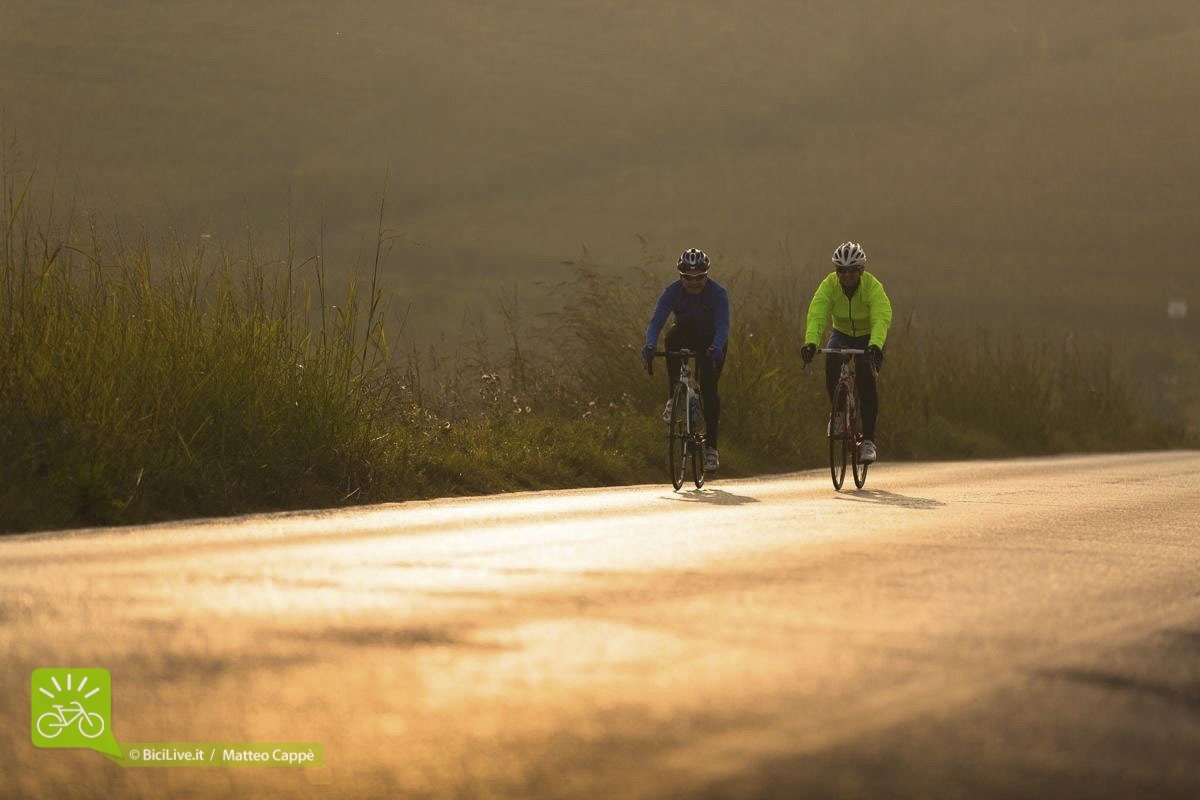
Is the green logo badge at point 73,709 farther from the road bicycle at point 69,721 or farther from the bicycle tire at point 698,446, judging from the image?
the bicycle tire at point 698,446

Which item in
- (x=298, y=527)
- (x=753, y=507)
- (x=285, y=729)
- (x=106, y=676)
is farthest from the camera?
(x=753, y=507)

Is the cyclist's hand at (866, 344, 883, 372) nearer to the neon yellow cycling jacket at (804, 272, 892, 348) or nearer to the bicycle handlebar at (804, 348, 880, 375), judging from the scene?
the bicycle handlebar at (804, 348, 880, 375)

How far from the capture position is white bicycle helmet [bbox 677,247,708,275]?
17.7 m

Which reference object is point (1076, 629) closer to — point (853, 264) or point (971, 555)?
point (971, 555)

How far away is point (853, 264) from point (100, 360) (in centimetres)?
754

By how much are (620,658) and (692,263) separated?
11545mm

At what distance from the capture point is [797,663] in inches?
250

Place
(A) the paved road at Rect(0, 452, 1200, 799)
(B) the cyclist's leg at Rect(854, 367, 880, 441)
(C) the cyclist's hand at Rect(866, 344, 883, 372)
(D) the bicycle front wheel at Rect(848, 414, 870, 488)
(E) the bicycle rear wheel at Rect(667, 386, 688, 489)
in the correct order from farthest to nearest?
(B) the cyclist's leg at Rect(854, 367, 880, 441), (D) the bicycle front wheel at Rect(848, 414, 870, 488), (C) the cyclist's hand at Rect(866, 344, 883, 372), (E) the bicycle rear wheel at Rect(667, 386, 688, 489), (A) the paved road at Rect(0, 452, 1200, 799)

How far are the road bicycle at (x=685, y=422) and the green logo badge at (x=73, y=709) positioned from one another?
37.9 feet

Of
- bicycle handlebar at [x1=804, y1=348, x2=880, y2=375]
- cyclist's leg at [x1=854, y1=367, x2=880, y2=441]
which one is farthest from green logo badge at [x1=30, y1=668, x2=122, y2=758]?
cyclist's leg at [x1=854, y1=367, x2=880, y2=441]

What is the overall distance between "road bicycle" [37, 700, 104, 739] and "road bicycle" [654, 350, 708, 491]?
1204 centimetres

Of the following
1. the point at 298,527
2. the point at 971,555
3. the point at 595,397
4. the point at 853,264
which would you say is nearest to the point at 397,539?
the point at 298,527

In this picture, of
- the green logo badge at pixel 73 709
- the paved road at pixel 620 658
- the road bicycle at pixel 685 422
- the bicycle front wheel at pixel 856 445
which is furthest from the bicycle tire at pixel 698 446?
the green logo badge at pixel 73 709

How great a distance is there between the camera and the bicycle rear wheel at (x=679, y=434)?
1723 cm
